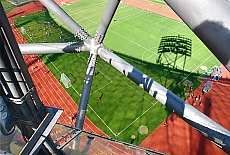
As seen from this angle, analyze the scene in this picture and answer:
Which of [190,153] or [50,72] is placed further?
[50,72]

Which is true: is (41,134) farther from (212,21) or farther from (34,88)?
(212,21)

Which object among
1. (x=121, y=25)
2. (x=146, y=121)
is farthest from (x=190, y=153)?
(x=121, y=25)

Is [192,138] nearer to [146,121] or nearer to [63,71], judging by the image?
[146,121]

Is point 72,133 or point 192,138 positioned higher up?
point 72,133

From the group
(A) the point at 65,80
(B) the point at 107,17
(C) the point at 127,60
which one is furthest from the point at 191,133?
(B) the point at 107,17

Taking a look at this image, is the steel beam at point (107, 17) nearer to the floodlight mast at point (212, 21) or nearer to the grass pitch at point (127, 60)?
the floodlight mast at point (212, 21)

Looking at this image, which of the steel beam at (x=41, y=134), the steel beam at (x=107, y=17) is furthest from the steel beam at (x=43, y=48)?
the steel beam at (x=41, y=134)

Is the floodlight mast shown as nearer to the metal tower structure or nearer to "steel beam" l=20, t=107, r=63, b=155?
the metal tower structure
